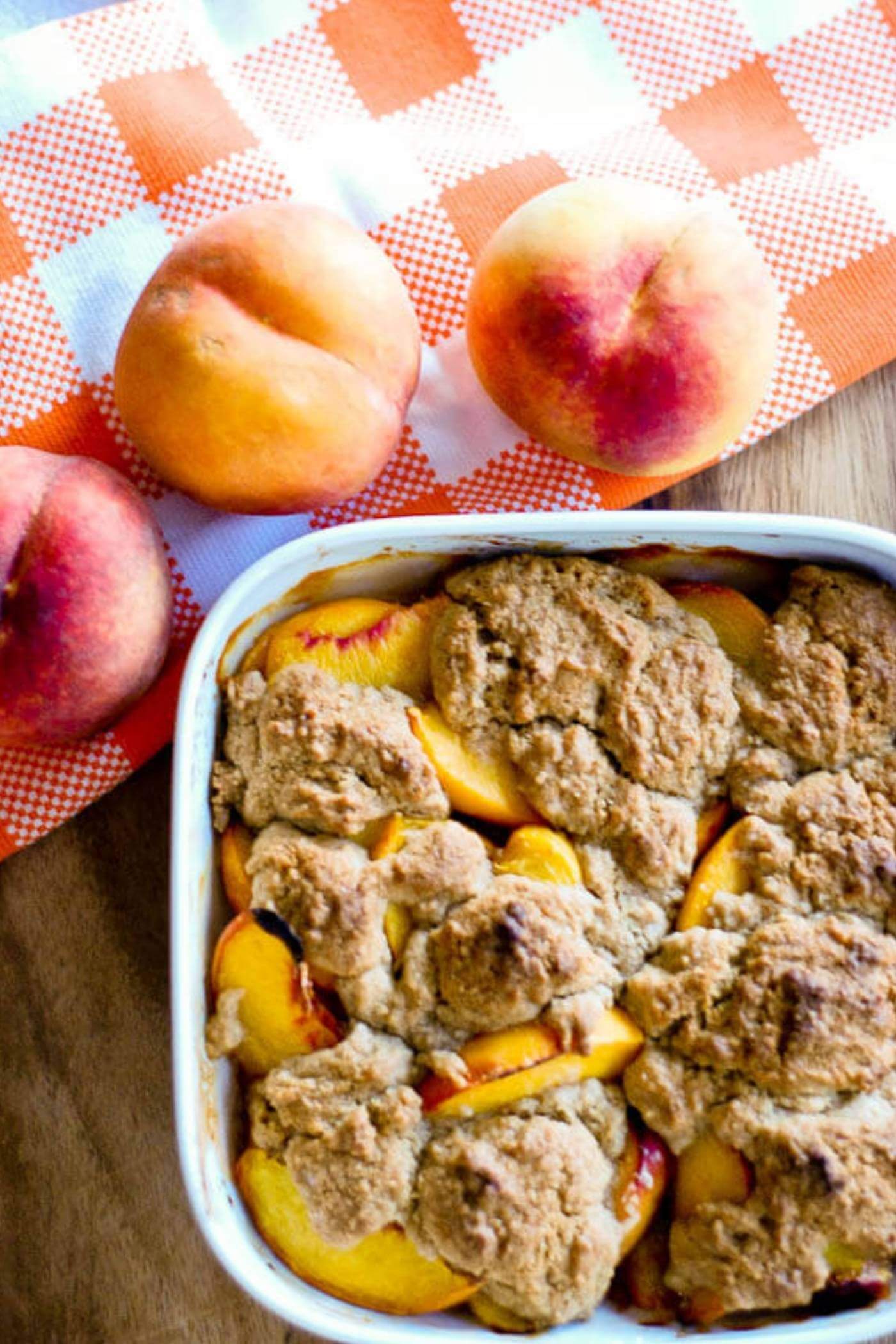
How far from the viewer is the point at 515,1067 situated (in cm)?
105

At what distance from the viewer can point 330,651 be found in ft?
3.71

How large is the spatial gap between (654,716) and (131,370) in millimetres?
540

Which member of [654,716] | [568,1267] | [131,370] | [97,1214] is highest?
[131,370]

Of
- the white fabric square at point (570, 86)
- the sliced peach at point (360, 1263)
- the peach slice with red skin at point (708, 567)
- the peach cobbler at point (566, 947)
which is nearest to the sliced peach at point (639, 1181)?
the peach cobbler at point (566, 947)

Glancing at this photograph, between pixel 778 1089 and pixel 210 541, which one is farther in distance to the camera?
pixel 210 541

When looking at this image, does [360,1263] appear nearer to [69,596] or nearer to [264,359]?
[69,596]

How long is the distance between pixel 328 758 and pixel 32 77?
764 mm

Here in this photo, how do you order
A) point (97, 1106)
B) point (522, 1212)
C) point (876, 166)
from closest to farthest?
point (522, 1212) → point (97, 1106) → point (876, 166)

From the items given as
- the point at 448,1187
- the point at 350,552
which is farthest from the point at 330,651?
the point at 448,1187

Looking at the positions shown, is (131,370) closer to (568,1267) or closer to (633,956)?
(633,956)

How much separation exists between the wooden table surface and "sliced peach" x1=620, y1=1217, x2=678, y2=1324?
365 mm

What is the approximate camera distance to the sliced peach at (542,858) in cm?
110

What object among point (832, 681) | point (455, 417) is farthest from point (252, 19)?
point (832, 681)

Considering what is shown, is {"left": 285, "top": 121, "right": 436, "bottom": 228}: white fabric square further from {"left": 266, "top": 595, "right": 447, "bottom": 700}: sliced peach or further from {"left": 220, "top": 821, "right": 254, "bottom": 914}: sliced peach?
{"left": 220, "top": 821, "right": 254, "bottom": 914}: sliced peach
